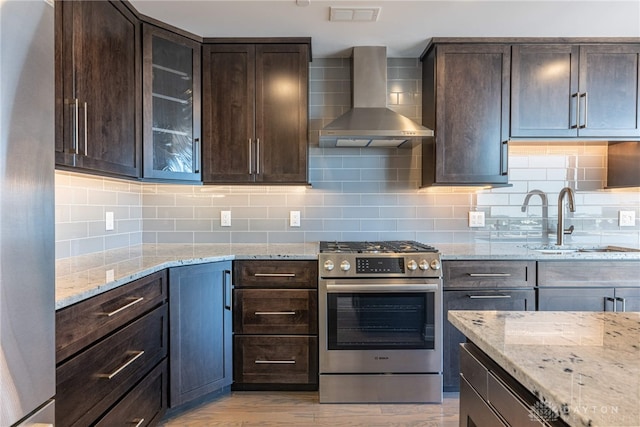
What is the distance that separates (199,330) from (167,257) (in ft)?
1.50

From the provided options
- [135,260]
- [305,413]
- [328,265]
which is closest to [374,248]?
[328,265]

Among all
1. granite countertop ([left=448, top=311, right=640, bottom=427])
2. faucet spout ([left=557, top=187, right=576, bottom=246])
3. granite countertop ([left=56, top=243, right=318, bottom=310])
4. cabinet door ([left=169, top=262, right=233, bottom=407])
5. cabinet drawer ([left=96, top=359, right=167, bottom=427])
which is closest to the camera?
granite countertop ([left=448, top=311, right=640, bottom=427])

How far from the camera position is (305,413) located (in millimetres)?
2037

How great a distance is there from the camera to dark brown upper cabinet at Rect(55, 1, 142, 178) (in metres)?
1.49

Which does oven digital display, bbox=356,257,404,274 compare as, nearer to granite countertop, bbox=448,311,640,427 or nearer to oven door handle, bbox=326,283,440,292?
oven door handle, bbox=326,283,440,292

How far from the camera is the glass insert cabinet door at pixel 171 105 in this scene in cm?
213

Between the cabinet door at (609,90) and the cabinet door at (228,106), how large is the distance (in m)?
2.23

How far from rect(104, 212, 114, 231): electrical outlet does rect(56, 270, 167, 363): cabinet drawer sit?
0.73 meters

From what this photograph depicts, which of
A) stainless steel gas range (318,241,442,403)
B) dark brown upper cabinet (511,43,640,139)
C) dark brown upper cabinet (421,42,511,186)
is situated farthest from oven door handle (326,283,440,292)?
dark brown upper cabinet (511,43,640,139)

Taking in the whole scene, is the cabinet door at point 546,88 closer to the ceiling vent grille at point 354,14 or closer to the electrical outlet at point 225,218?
the ceiling vent grille at point 354,14

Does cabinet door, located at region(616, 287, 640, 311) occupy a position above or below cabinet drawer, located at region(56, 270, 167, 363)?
below

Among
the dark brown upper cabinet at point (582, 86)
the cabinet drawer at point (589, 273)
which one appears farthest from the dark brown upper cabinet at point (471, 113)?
the cabinet drawer at point (589, 273)

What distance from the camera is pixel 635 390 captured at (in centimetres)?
57

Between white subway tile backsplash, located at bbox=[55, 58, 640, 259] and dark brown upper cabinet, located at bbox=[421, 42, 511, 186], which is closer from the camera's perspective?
dark brown upper cabinet, located at bbox=[421, 42, 511, 186]
